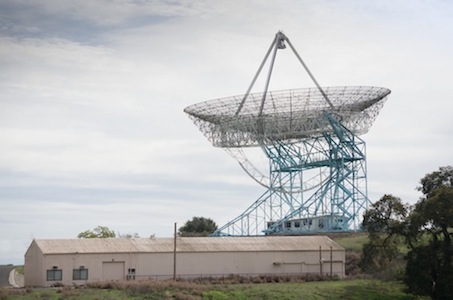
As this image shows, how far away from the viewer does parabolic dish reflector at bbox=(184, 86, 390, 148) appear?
7912 centimetres

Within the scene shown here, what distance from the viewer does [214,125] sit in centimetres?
8644

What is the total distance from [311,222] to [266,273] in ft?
83.5

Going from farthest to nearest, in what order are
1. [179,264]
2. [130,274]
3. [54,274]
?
[179,264], [130,274], [54,274]

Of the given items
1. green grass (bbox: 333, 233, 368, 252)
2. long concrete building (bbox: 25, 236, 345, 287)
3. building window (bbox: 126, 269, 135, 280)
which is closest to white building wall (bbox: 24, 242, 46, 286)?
long concrete building (bbox: 25, 236, 345, 287)

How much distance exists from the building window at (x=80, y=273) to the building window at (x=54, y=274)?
37.5 inches

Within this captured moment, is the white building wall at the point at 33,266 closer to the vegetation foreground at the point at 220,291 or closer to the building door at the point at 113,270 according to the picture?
the building door at the point at 113,270

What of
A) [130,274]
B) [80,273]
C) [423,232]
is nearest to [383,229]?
[423,232]

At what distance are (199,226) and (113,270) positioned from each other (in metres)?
47.2

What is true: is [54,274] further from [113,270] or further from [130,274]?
[130,274]

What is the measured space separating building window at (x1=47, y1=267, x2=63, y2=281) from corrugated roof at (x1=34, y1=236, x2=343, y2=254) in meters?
1.20

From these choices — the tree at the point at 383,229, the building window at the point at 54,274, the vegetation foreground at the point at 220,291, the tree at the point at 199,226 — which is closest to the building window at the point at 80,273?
the building window at the point at 54,274

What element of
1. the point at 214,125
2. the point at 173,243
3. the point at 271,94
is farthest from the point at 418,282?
the point at 214,125

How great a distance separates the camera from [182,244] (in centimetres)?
6281

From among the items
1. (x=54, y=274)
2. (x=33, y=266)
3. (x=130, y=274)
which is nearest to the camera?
(x=54, y=274)
